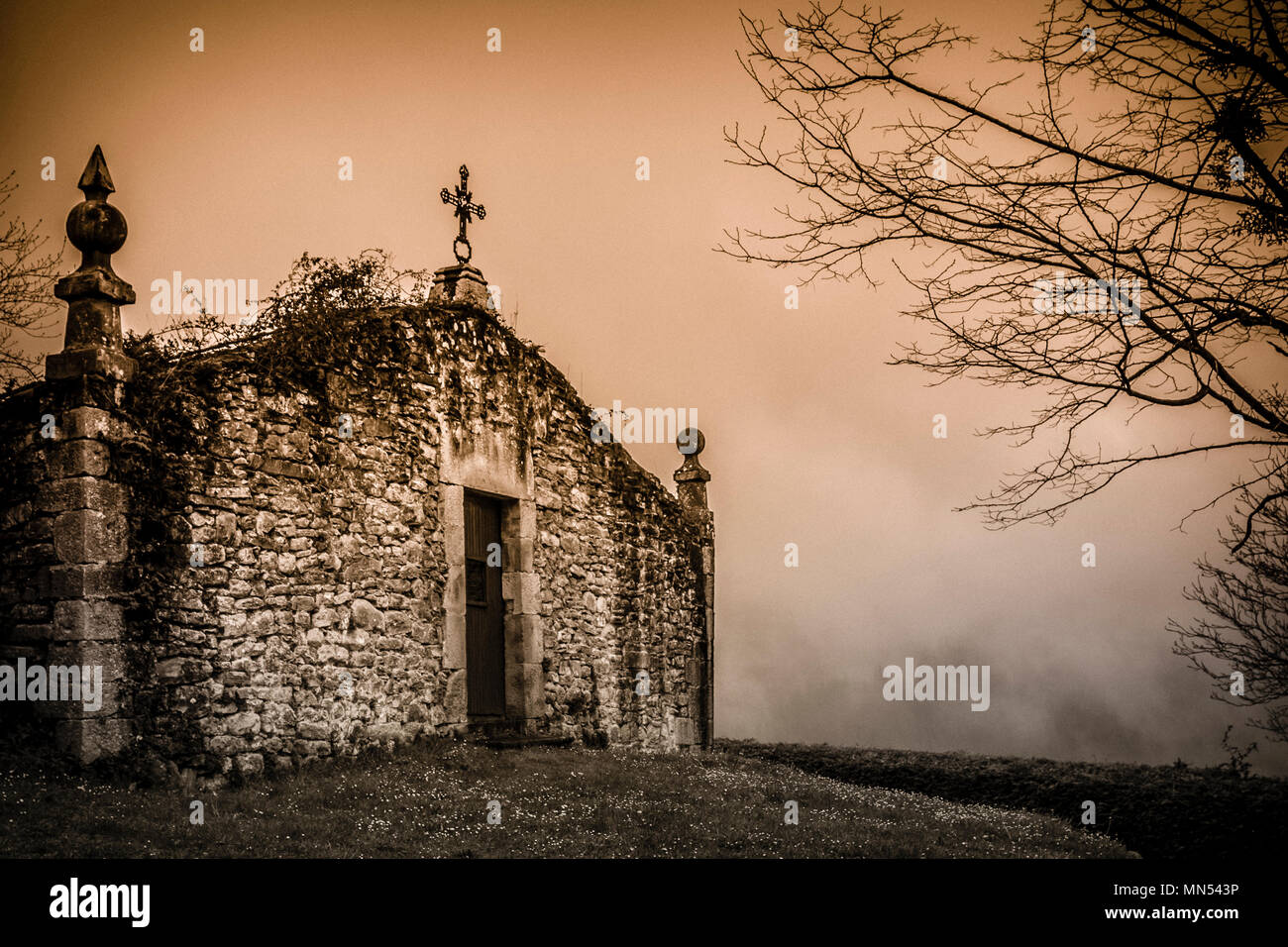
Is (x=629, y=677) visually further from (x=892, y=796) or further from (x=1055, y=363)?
(x=1055, y=363)

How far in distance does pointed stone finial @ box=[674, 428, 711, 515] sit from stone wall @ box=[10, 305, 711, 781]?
153 centimetres

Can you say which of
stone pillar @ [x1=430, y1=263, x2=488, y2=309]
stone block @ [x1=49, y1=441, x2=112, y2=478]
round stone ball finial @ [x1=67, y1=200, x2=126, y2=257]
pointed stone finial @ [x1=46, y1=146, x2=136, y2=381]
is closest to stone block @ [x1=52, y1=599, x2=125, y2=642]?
stone block @ [x1=49, y1=441, x2=112, y2=478]

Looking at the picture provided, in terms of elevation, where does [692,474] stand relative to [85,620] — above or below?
above

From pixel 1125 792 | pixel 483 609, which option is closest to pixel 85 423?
pixel 483 609

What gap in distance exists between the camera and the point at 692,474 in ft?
53.8

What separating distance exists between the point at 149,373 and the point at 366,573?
8.95 feet

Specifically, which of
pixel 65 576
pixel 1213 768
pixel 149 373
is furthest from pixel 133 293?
pixel 1213 768

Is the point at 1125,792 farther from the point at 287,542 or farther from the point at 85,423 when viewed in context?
the point at 85,423

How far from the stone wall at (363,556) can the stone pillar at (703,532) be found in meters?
1.04

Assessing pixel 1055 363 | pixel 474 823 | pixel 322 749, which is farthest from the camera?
pixel 322 749

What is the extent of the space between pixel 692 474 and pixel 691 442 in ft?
1.72

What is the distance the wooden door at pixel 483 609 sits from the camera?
11.8 m

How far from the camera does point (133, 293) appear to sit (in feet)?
28.9

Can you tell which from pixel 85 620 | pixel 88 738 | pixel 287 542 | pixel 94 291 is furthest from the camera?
pixel 287 542
